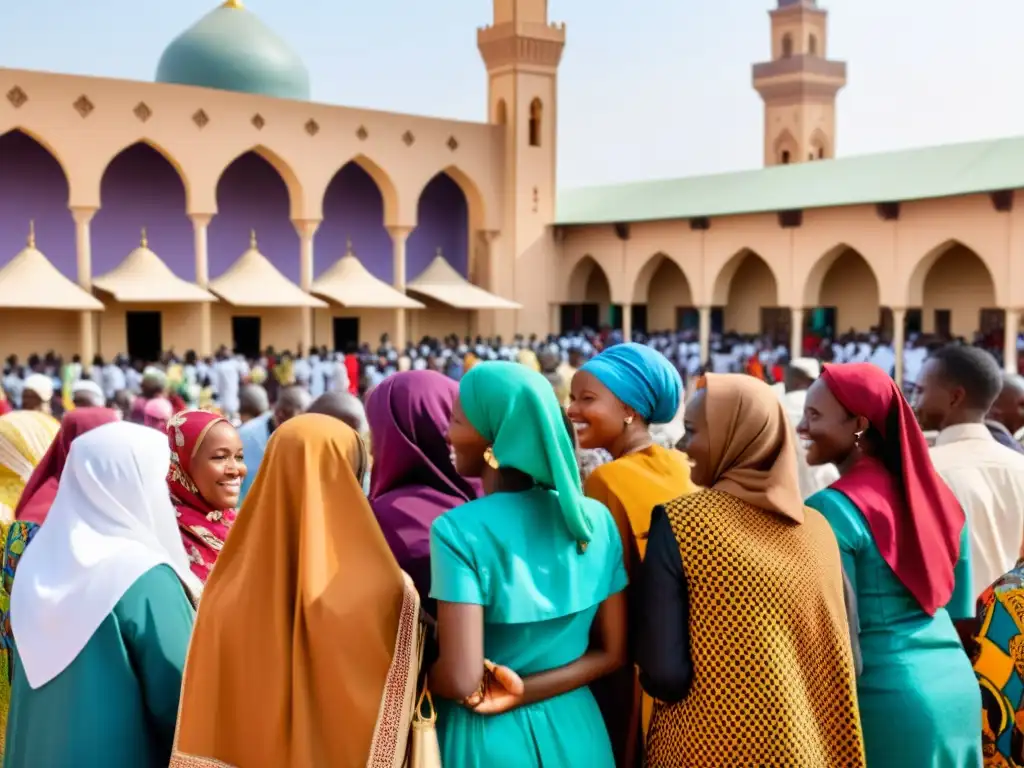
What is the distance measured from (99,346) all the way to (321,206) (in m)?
4.79

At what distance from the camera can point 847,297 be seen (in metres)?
21.4

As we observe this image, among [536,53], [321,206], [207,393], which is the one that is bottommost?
[207,393]

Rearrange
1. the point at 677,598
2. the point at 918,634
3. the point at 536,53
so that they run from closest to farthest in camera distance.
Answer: the point at 677,598, the point at 918,634, the point at 536,53

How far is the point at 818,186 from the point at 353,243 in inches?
360

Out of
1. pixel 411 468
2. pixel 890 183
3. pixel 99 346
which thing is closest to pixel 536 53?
pixel 890 183

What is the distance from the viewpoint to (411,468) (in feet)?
7.80

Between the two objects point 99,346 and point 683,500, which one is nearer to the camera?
point 683,500

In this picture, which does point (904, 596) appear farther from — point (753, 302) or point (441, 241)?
point (441, 241)

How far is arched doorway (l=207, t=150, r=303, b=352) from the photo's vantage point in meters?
20.5

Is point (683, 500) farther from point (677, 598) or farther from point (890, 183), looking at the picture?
point (890, 183)

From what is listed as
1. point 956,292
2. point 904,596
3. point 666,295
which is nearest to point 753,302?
point 666,295

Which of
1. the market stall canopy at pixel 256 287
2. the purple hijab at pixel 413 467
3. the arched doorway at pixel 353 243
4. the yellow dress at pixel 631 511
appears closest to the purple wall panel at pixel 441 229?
the arched doorway at pixel 353 243

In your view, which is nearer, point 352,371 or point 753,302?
point 352,371

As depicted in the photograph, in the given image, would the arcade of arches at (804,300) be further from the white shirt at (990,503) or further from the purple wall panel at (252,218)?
the white shirt at (990,503)
